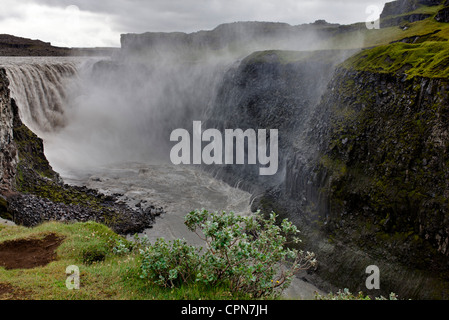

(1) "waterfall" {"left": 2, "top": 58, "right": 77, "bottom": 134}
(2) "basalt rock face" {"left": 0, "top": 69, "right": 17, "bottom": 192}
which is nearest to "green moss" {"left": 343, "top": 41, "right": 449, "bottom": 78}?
(2) "basalt rock face" {"left": 0, "top": 69, "right": 17, "bottom": 192}

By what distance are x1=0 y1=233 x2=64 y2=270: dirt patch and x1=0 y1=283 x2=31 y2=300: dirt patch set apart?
2652 mm

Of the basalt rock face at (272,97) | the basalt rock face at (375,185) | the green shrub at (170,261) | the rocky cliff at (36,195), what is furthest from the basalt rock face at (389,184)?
the rocky cliff at (36,195)

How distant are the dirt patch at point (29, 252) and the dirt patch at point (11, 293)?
2.65 metres

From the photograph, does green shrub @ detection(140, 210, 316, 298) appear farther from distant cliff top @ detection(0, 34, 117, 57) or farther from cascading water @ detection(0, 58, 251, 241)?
distant cliff top @ detection(0, 34, 117, 57)

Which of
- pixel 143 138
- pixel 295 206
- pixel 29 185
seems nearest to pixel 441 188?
pixel 295 206

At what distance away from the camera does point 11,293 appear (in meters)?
9.50

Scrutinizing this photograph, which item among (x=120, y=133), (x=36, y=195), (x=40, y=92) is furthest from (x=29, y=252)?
(x=120, y=133)

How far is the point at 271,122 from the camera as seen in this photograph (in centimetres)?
4200

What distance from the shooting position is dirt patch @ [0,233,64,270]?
41.9 ft

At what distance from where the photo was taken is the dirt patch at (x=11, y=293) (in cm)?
921

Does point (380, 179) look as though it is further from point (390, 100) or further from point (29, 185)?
point (29, 185)

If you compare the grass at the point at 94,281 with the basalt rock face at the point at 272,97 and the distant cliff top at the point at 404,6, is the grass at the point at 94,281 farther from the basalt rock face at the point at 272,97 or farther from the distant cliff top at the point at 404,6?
the distant cliff top at the point at 404,6

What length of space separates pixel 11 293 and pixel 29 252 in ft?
16.1

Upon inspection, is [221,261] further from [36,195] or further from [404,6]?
[404,6]
